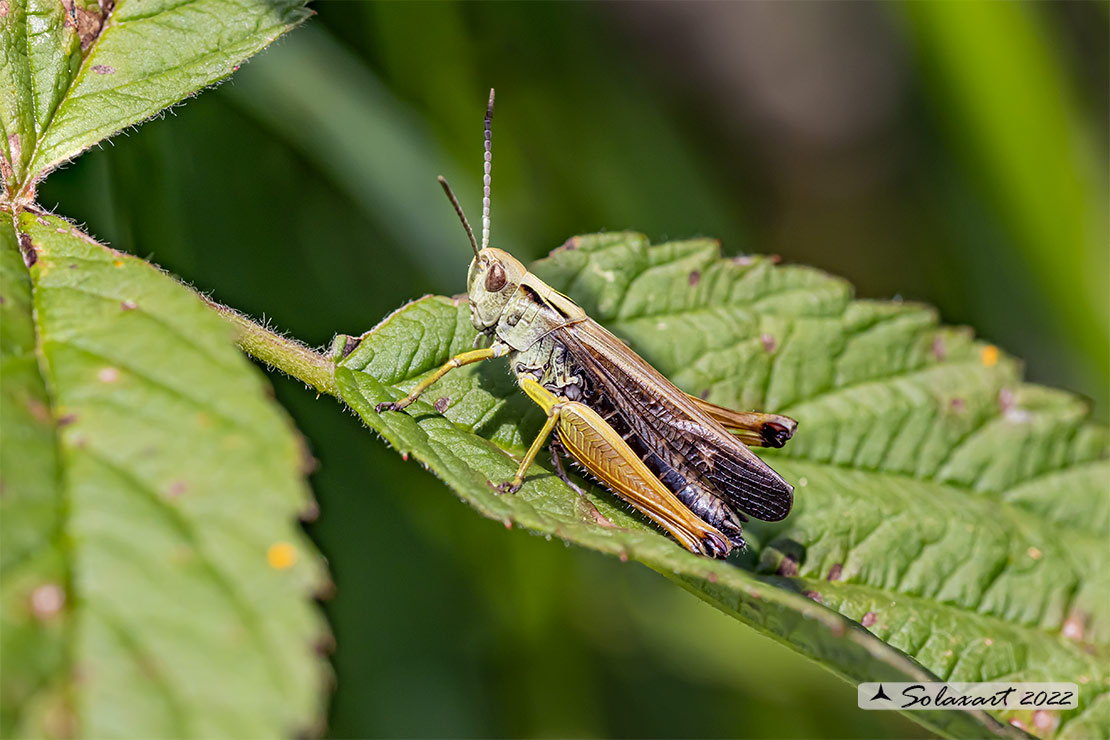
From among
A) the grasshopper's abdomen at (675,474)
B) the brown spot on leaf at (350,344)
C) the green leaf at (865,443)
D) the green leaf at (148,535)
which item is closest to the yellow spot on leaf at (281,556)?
the green leaf at (148,535)

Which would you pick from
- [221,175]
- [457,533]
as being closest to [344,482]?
[457,533]

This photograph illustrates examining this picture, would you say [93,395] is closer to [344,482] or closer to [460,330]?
[460,330]

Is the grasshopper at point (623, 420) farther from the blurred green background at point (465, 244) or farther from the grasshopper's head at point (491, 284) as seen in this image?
the blurred green background at point (465, 244)

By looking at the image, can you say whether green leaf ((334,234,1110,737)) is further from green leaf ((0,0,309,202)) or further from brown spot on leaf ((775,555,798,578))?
green leaf ((0,0,309,202))

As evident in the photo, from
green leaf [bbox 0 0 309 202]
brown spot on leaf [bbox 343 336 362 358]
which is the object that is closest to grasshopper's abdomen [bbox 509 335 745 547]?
brown spot on leaf [bbox 343 336 362 358]

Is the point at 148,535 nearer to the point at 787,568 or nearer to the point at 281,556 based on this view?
the point at 281,556
